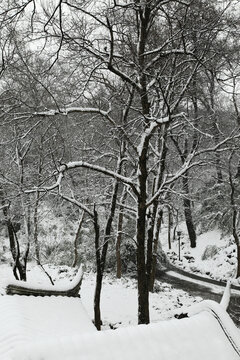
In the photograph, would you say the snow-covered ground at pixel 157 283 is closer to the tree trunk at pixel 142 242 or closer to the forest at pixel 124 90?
the forest at pixel 124 90

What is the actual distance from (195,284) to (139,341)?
16311 millimetres

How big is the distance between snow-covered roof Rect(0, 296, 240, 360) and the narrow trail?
10357mm

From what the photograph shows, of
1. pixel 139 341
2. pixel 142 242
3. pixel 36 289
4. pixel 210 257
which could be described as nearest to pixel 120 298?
pixel 142 242

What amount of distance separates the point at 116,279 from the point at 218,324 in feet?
50.6

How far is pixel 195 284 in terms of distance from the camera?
20328mm

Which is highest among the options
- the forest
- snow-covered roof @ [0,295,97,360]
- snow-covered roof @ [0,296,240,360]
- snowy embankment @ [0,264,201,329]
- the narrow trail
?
the forest

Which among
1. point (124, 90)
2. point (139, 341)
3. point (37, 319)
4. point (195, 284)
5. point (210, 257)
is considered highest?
point (124, 90)

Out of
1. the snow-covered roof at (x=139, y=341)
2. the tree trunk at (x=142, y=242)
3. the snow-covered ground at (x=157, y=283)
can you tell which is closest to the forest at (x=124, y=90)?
the tree trunk at (x=142, y=242)

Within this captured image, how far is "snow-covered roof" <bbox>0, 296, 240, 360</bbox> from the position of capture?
171 inches

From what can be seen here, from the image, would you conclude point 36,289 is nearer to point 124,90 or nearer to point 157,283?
point 124,90

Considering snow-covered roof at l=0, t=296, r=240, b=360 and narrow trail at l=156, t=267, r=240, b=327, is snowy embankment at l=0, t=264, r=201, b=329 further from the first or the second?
snow-covered roof at l=0, t=296, r=240, b=360

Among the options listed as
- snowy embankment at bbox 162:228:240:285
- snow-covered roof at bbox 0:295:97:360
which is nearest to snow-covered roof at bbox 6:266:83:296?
snow-covered roof at bbox 0:295:97:360

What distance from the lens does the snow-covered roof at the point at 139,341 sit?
14.3 ft

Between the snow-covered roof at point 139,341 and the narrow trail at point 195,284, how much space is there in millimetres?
10357
